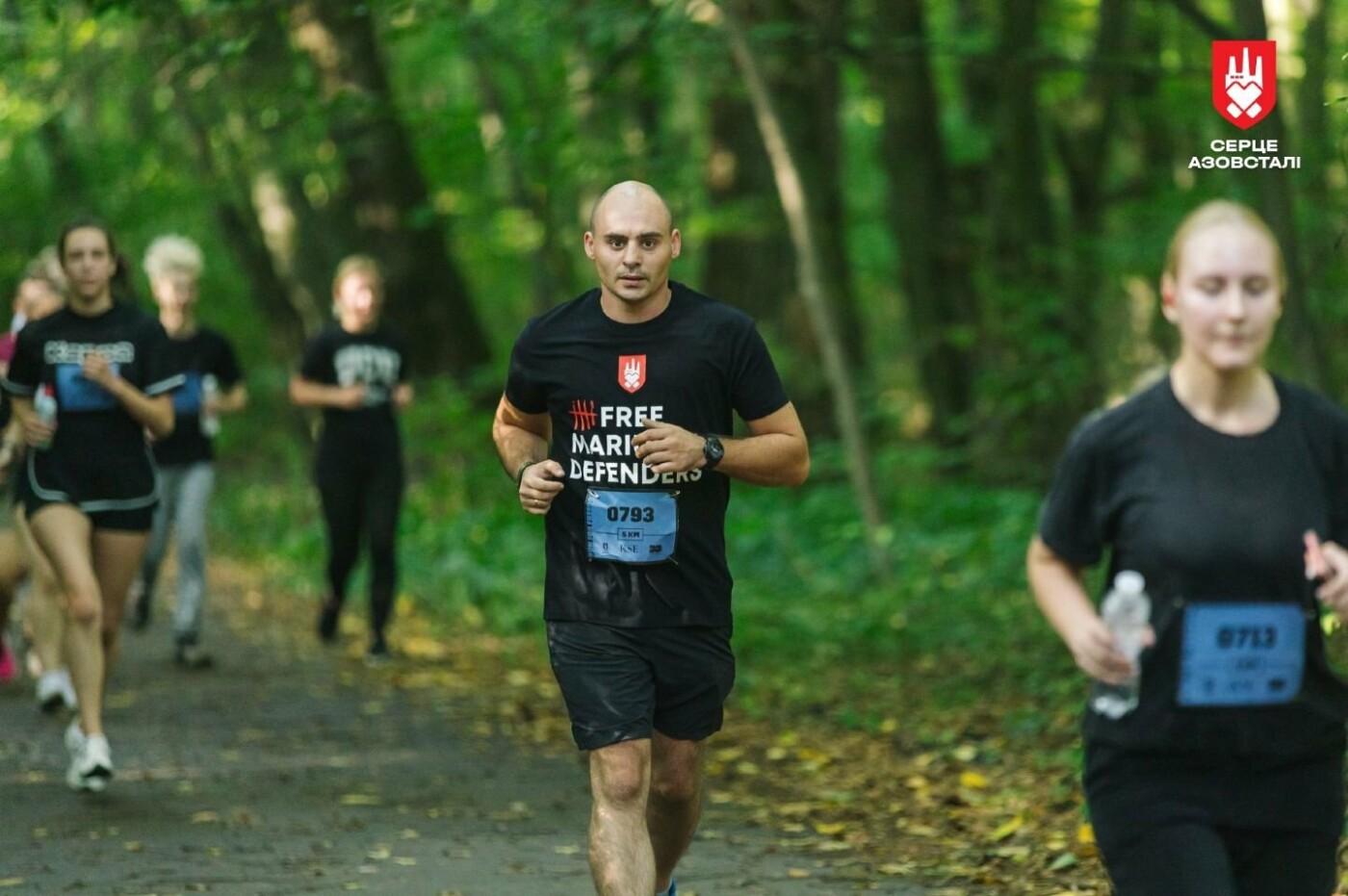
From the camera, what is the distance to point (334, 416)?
1285 centimetres

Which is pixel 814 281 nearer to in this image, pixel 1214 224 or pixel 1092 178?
pixel 1092 178

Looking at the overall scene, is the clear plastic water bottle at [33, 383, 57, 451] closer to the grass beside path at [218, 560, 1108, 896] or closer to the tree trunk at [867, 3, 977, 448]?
the grass beside path at [218, 560, 1108, 896]

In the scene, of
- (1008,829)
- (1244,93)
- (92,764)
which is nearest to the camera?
(1008,829)

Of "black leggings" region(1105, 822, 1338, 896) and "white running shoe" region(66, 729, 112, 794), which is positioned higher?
"black leggings" region(1105, 822, 1338, 896)

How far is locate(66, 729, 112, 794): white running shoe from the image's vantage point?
8.39 meters

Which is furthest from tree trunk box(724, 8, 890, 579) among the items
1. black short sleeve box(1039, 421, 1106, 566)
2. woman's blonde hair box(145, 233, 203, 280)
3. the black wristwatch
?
black short sleeve box(1039, 421, 1106, 566)

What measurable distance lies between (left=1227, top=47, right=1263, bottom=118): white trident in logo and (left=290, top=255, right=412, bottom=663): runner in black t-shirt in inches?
210

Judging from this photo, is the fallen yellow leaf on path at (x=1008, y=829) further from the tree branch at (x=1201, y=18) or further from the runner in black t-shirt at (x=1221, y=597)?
the tree branch at (x=1201, y=18)

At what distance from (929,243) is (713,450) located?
14444mm

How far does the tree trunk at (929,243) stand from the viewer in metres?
19.1

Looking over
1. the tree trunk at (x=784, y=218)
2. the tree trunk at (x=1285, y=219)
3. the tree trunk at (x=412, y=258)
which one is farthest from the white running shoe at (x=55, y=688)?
the tree trunk at (x=412, y=258)

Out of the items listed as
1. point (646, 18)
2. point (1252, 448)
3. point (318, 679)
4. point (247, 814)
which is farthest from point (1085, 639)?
point (318, 679)

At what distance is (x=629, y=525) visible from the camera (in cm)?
575

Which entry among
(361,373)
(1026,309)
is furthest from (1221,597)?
(1026,309)
